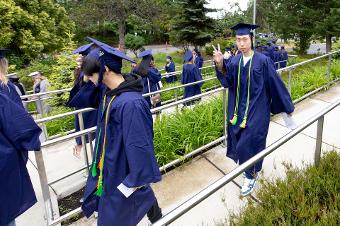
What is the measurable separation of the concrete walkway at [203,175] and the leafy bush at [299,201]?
1.26 ft

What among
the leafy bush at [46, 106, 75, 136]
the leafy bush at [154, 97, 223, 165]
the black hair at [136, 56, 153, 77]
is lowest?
the leafy bush at [46, 106, 75, 136]

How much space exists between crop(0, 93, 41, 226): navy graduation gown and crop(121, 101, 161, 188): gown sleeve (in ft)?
2.57

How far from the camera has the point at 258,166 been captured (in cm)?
343

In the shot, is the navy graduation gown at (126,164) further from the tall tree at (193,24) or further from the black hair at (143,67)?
the tall tree at (193,24)

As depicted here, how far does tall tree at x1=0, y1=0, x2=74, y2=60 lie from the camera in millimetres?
13969

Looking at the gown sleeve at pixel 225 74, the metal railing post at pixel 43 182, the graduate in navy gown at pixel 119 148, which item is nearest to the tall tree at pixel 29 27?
the gown sleeve at pixel 225 74

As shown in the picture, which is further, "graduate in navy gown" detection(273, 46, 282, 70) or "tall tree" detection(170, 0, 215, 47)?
"tall tree" detection(170, 0, 215, 47)

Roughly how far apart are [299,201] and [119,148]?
138 cm

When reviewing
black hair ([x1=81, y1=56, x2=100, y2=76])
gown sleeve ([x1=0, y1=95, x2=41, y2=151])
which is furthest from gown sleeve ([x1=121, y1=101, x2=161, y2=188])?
gown sleeve ([x1=0, y1=95, x2=41, y2=151])

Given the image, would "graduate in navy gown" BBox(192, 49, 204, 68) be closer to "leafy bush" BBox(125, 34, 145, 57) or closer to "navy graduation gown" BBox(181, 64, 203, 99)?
"navy graduation gown" BBox(181, 64, 203, 99)

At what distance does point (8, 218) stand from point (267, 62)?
2.69 metres

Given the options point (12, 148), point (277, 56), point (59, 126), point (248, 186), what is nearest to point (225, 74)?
point (248, 186)

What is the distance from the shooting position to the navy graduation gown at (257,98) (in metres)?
3.28

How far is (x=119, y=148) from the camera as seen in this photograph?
2154mm
